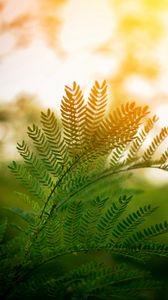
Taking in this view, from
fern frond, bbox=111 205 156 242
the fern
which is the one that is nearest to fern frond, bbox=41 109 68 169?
the fern

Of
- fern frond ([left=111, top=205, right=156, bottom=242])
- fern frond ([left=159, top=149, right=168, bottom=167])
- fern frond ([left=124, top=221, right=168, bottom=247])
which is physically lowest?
fern frond ([left=124, top=221, right=168, bottom=247])

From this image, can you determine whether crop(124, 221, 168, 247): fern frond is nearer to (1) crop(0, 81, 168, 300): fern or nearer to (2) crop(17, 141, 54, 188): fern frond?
(1) crop(0, 81, 168, 300): fern

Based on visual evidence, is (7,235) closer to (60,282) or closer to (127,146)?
(60,282)

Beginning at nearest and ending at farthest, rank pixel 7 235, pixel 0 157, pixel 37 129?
1. pixel 37 129
2. pixel 7 235
3. pixel 0 157

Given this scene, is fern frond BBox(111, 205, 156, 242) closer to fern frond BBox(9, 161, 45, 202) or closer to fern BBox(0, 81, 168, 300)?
fern BBox(0, 81, 168, 300)

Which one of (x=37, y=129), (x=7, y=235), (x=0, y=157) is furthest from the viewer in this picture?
(x=0, y=157)

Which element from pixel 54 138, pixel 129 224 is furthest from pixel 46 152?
pixel 129 224

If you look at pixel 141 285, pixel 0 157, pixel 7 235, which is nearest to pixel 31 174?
pixel 141 285

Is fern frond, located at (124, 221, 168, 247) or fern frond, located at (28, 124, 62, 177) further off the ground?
fern frond, located at (28, 124, 62, 177)

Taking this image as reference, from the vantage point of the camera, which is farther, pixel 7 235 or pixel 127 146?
pixel 7 235
